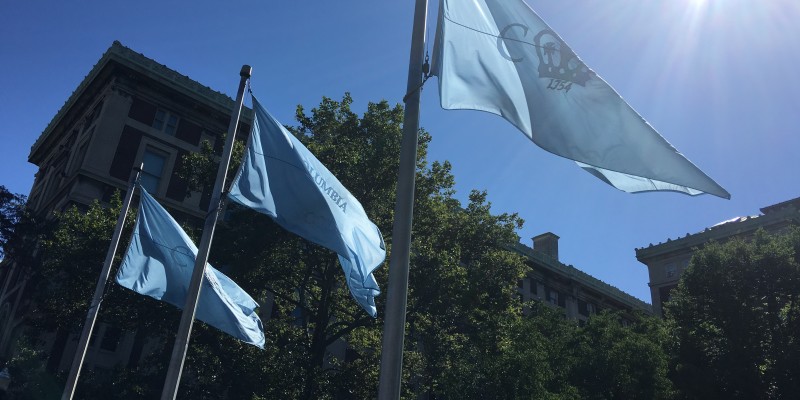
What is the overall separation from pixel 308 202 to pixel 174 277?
224 inches

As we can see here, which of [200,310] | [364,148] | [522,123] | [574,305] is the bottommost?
[200,310]

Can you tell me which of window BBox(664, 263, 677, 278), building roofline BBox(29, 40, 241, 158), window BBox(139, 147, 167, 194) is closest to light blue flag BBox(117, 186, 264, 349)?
window BBox(139, 147, 167, 194)

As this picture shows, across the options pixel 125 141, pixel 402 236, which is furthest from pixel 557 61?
pixel 125 141

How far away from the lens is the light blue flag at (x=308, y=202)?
997 cm

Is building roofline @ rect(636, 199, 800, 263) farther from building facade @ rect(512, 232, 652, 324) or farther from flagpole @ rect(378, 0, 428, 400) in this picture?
flagpole @ rect(378, 0, 428, 400)

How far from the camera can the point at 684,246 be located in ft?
222

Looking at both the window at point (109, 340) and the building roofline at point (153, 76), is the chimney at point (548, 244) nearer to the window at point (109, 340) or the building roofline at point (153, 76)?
the building roofline at point (153, 76)

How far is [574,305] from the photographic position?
66625mm

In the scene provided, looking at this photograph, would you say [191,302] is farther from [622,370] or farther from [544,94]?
[622,370]

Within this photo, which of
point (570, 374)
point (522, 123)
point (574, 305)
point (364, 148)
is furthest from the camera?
point (574, 305)

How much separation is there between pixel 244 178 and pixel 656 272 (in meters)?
66.3

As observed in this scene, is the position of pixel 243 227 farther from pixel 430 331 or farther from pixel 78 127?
pixel 78 127

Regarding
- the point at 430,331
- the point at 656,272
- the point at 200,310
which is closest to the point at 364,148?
the point at 430,331

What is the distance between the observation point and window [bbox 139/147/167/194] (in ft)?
122
